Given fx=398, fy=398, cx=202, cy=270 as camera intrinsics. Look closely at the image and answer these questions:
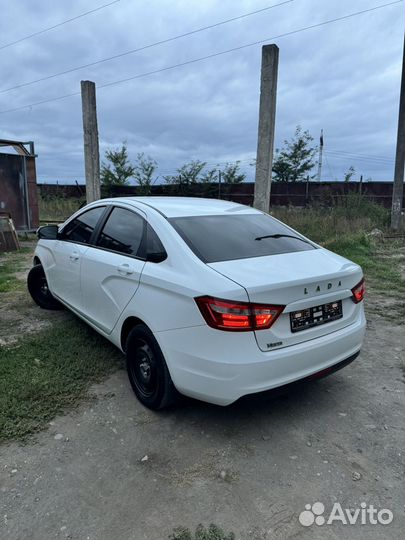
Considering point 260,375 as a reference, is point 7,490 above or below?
below

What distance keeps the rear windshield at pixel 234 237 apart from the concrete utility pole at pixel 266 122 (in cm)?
415

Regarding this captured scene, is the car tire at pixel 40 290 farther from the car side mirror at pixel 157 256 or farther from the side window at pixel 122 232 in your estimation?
the car side mirror at pixel 157 256

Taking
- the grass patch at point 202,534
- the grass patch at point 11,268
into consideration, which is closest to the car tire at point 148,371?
the grass patch at point 202,534

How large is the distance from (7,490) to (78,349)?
172 centimetres

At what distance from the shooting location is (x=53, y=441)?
2.64 metres

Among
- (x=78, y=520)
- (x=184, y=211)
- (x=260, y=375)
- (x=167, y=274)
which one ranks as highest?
(x=184, y=211)

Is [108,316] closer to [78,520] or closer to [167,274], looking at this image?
Result: [167,274]

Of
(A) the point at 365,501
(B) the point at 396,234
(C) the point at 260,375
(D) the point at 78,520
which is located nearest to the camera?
(D) the point at 78,520

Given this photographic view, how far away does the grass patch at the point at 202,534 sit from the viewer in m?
1.92

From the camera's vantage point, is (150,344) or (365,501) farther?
(150,344)

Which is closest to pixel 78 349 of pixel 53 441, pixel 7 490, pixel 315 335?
pixel 53 441

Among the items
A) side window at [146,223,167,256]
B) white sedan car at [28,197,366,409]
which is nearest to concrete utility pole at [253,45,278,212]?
white sedan car at [28,197,366,409]

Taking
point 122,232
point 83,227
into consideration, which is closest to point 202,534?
point 122,232

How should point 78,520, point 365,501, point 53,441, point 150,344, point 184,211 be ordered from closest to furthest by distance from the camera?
point 78,520
point 365,501
point 53,441
point 150,344
point 184,211
